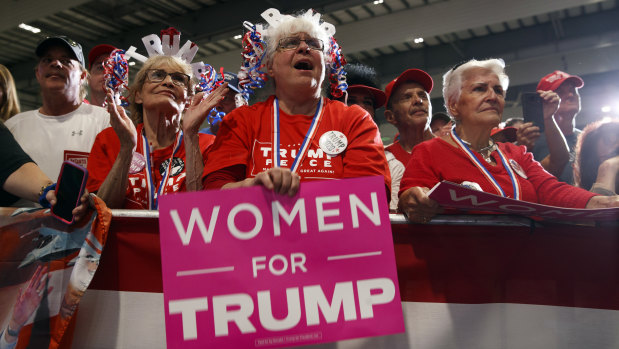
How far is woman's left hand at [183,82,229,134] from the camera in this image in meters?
2.27

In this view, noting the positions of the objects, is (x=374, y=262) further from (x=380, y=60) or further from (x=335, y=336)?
(x=380, y=60)

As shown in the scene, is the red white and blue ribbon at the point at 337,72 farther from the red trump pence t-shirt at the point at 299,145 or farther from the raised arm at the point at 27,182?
the raised arm at the point at 27,182

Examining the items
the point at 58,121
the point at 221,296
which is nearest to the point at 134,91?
the point at 58,121

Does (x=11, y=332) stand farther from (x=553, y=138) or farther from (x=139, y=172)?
(x=553, y=138)

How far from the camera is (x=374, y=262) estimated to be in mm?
1473

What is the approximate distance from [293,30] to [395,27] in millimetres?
8684

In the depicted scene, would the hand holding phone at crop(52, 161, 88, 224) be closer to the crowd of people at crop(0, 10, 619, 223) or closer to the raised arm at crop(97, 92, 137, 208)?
the crowd of people at crop(0, 10, 619, 223)

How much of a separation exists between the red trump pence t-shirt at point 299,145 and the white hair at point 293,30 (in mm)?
349

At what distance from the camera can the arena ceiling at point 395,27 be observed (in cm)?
914

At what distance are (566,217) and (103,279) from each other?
1520 millimetres

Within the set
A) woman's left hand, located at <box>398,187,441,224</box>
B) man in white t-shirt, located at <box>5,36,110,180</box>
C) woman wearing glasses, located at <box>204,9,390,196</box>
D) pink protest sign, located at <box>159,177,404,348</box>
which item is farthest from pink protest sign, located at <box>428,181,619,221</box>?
man in white t-shirt, located at <box>5,36,110,180</box>

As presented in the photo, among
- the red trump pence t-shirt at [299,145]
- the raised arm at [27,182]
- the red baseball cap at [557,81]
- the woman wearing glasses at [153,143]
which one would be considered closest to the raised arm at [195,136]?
the woman wearing glasses at [153,143]

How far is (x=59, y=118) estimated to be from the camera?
3047 millimetres

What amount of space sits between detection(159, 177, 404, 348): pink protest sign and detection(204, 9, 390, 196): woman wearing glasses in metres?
0.34
